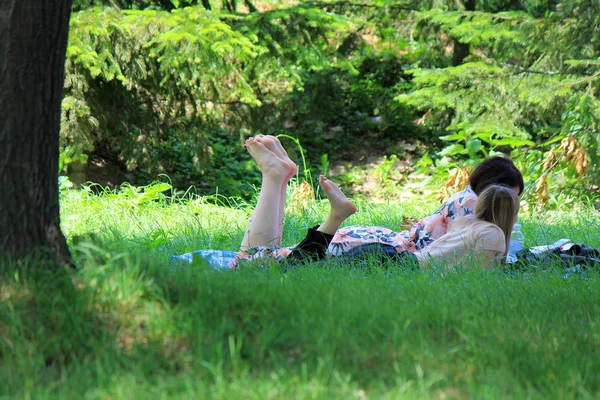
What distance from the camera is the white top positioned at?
12.6 ft

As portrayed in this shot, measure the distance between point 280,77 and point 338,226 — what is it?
4.47 metres

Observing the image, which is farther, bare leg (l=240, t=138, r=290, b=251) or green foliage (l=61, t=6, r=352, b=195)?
green foliage (l=61, t=6, r=352, b=195)

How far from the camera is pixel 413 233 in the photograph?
450 cm

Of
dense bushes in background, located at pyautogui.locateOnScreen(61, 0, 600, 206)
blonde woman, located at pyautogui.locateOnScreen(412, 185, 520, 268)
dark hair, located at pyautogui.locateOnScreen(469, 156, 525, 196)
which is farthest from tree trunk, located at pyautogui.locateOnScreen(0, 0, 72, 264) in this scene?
dense bushes in background, located at pyautogui.locateOnScreen(61, 0, 600, 206)

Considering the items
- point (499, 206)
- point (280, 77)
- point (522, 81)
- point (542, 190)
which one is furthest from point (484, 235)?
point (280, 77)

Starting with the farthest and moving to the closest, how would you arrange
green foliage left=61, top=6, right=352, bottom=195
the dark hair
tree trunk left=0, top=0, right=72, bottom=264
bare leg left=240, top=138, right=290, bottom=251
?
green foliage left=61, top=6, right=352, bottom=195, the dark hair, bare leg left=240, top=138, right=290, bottom=251, tree trunk left=0, top=0, right=72, bottom=264

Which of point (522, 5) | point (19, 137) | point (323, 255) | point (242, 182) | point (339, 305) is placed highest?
point (522, 5)

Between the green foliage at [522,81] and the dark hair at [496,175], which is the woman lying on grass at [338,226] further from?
the green foliage at [522,81]

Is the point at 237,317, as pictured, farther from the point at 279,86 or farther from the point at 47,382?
the point at 279,86

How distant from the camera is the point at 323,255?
4.09 m

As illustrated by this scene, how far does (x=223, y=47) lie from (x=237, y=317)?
4.79m

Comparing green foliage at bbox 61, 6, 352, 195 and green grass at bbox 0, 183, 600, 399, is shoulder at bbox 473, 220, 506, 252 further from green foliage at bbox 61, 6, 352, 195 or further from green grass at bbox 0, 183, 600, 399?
green foliage at bbox 61, 6, 352, 195

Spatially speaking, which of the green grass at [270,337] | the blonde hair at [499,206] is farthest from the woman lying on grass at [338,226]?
the green grass at [270,337]

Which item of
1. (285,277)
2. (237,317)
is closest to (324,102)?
(285,277)
